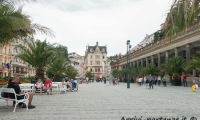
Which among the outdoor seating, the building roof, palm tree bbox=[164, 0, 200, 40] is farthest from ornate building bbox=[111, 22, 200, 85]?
the building roof

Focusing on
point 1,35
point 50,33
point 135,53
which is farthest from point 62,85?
point 135,53

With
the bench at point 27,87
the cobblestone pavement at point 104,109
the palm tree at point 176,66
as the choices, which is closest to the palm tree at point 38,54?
Result: the bench at point 27,87

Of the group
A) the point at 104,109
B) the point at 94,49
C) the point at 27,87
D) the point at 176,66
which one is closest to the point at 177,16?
the point at 104,109

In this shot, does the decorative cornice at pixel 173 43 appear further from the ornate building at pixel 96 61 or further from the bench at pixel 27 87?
the ornate building at pixel 96 61

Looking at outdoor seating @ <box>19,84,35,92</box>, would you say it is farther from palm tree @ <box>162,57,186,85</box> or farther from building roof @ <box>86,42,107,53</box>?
building roof @ <box>86,42,107,53</box>

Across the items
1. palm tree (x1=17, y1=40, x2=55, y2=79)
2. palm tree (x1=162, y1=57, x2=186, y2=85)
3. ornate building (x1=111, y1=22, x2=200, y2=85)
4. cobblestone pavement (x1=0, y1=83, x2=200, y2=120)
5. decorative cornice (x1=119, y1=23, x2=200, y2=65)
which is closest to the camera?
cobblestone pavement (x1=0, y1=83, x2=200, y2=120)

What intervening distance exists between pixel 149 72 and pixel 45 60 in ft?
83.6

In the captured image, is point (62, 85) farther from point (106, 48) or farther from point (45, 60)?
point (106, 48)

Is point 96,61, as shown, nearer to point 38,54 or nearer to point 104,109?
point 38,54

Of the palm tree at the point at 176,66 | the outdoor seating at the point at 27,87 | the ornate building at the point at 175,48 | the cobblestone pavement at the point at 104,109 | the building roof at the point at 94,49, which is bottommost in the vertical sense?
the cobblestone pavement at the point at 104,109

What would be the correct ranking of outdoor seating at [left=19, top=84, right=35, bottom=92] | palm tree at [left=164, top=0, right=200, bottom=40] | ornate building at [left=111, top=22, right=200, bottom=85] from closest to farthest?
1. palm tree at [left=164, top=0, right=200, bottom=40]
2. outdoor seating at [left=19, top=84, right=35, bottom=92]
3. ornate building at [left=111, top=22, right=200, bottom=85]

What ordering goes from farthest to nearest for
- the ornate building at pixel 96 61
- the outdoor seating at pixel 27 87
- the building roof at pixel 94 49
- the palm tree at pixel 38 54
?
the building roof at pixel 94 49, the ornate building at pixel 96 61, the palm tree at pixel 38 54, the outdoor seating at pixel 27 87

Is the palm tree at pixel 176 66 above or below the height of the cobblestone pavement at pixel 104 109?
above

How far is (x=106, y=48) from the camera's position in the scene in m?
151
